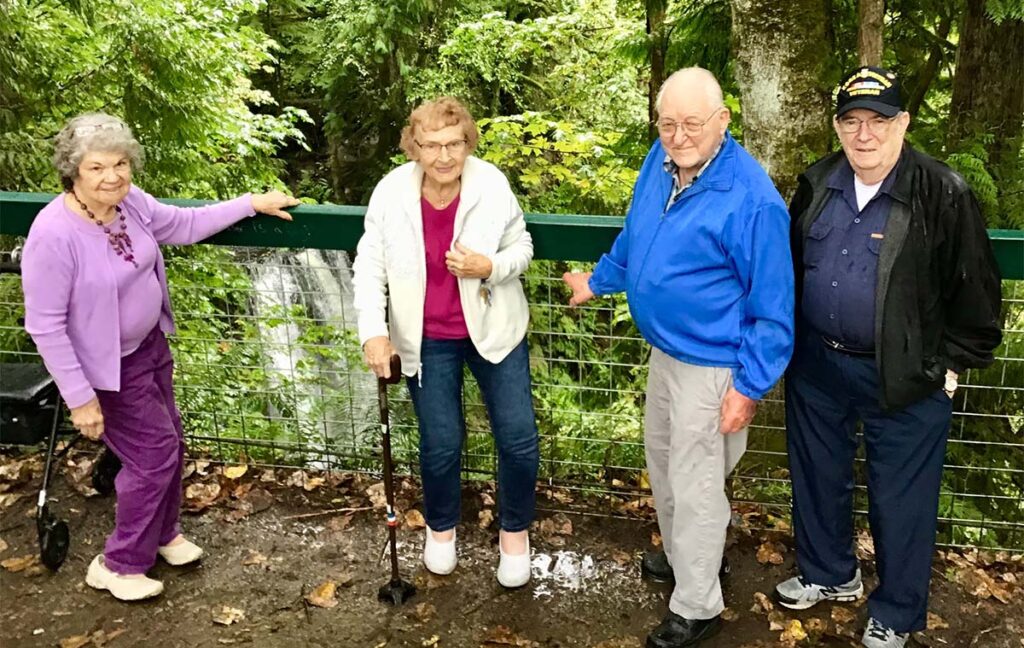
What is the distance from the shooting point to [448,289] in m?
3.36

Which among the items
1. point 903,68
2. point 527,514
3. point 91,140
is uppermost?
point 903,68

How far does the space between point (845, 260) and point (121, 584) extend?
9.90 feet

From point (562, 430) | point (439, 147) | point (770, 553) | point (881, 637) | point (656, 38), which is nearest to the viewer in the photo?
point (439, 147)

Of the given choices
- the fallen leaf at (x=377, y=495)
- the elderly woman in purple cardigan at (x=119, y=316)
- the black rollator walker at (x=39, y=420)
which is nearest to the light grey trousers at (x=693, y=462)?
the fallen leaf at (x=377, y=495)

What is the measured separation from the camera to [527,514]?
3701 millimetres

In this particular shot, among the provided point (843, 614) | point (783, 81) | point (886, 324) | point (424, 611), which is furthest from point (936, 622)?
point (783, 81)

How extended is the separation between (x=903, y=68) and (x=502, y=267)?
4.36 meters

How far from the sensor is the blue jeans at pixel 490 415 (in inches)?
137

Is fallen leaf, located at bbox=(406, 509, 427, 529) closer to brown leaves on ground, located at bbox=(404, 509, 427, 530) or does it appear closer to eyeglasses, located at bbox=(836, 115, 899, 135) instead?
brown leaves on ground, located at bbox=(404, 509, 427, 530)

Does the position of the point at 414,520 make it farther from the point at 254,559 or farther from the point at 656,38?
the point at 656,38

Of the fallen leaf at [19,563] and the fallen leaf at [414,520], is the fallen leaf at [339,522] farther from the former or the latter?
the fallen leaf at [19,563]

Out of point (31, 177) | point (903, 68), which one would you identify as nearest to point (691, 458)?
point (903, 68)

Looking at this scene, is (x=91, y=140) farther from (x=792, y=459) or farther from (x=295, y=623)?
(x=792, y=459)

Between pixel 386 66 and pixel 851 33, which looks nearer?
pixel 851 33
